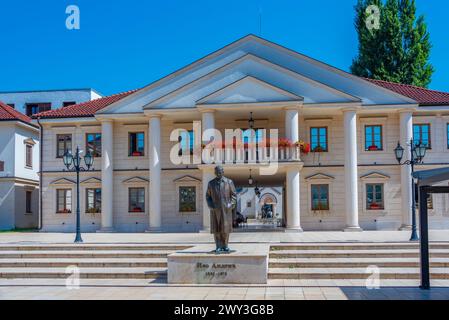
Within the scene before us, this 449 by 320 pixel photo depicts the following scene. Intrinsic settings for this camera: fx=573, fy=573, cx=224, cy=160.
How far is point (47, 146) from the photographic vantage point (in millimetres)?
33750

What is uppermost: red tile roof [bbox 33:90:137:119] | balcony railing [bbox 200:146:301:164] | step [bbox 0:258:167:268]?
red tile roof [bbox 33:90:137:119]

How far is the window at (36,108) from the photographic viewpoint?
178 ft

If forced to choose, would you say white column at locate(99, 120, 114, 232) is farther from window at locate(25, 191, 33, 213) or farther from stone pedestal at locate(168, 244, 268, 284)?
stone pedestal at locate(168, 244, 268, 284)

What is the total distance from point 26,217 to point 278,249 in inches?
1035

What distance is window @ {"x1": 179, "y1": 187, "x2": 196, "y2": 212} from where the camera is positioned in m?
31.9

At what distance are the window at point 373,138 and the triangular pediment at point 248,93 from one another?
5.55 m

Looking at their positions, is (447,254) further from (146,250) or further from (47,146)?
(47,146)

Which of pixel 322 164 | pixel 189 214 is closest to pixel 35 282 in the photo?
pixel 189 214

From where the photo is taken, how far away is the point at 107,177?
31.8 metres

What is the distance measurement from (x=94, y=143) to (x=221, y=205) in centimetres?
2020

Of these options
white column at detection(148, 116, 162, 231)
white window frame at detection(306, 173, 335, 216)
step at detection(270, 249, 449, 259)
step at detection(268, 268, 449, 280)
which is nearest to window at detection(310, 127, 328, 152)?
white window frame at detection(306, 173, 335, 216)

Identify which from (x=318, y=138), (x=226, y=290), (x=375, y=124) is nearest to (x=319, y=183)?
(x=318, y=138)

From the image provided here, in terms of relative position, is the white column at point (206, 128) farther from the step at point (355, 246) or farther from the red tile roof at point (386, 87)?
the step at point (355, 246)

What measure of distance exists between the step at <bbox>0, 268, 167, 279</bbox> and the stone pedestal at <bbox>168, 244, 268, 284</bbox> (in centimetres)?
129
